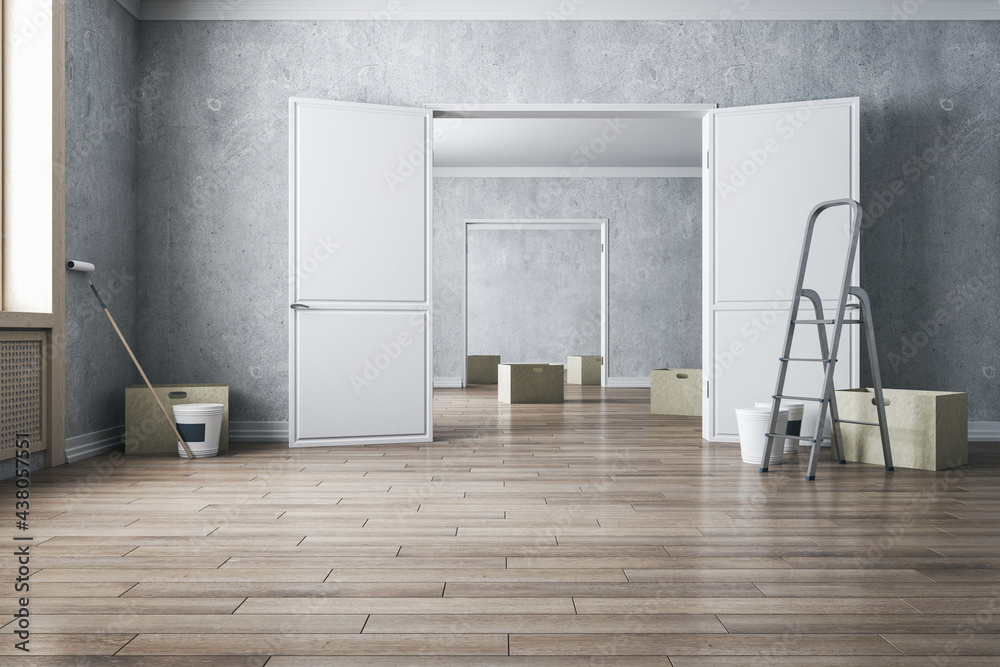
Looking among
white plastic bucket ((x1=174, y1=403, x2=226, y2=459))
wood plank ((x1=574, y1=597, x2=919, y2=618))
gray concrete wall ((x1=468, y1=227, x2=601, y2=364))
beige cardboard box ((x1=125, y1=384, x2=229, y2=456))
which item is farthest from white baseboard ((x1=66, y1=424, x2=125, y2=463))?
gray concrete wall ((x1=468, y1=227, x2=601, y2=364))

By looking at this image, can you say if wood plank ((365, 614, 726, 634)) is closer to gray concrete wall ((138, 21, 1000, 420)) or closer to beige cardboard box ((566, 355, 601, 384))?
gray concrete wall ((138, 21, 1000, 420))

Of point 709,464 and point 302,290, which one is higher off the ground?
point 302,290

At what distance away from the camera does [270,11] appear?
179 inches

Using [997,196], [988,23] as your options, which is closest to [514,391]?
[997,196]

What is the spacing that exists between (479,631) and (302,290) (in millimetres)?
2984

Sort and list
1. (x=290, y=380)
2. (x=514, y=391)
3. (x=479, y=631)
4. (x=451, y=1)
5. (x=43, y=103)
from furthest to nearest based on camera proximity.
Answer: (x=514, y=391)
(x=451, y=1)
(x=290, y=380)
(x=43, y=103)
(x=479, y=631)

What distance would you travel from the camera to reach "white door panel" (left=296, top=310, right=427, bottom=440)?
4230 millimetres

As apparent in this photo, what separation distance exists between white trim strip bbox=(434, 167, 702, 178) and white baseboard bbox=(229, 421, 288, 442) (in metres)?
5.47

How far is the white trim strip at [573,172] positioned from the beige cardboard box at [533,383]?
3.31 metres

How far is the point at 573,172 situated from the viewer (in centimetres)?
942

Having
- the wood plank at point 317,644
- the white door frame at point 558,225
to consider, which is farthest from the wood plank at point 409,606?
the white door frame at point 558,225

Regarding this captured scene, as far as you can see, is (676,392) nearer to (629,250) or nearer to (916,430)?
(916,430)

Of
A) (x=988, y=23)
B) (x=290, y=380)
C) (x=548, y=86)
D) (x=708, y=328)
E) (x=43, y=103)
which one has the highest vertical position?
(x=988, y=23)

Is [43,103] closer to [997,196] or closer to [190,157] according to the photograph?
[190,157]
